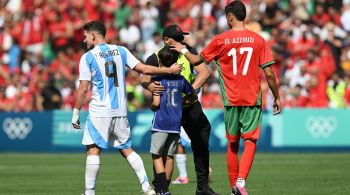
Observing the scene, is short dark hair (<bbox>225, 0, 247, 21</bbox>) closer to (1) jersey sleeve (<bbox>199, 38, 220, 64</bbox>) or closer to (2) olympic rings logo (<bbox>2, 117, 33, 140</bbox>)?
(1) jersey sleeve (<bbox>199, 38, 220, 64</bbox>)

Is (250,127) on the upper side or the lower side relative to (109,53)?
lower

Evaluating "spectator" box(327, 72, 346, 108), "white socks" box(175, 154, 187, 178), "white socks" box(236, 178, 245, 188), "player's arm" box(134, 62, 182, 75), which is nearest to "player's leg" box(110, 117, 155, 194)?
"player's arm" box(134, 62, 182, 75)

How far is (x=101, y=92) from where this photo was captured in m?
12.3

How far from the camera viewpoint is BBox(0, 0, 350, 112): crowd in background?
90.8 feet

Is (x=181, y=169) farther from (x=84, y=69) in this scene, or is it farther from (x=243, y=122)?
(x=84, y=69)

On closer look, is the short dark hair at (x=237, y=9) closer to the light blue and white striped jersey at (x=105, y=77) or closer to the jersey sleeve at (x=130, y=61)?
the jersey sleeve at (x=130, y=61)

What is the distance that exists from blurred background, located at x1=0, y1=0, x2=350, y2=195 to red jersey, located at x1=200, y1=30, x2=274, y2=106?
271 inches

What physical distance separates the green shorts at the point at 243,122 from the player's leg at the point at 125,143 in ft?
4.18

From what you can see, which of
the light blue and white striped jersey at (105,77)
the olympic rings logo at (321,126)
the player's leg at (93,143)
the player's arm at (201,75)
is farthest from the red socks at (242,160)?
the olympic rings logo at (321,126)

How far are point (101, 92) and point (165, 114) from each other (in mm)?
961

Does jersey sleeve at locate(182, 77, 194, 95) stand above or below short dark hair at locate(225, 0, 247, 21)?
below

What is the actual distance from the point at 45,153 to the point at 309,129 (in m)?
7.25

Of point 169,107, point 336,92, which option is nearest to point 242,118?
point 169,107

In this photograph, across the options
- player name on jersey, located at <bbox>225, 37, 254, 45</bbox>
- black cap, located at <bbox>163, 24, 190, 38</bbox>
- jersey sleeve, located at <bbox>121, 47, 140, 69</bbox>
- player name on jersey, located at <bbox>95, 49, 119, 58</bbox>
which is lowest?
jersey sleeve, located at <bbox>121, 47, 140, 69</bbox>
